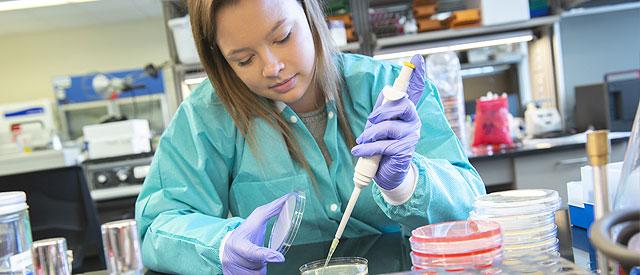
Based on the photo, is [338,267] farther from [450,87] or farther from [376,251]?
[450,87]

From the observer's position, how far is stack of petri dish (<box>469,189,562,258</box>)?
2.63ft

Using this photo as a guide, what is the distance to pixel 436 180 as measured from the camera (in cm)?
105

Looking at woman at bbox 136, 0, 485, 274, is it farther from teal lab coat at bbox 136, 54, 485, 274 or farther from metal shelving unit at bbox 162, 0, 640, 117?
metal shelving unit at bbox 162, 0, 640, 117

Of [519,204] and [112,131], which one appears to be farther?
[112,131]

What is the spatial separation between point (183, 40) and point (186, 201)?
2777 millimetres

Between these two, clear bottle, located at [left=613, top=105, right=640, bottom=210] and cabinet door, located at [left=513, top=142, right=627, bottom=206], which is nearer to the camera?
clear bottle, located at [left=613, top=105, right=640, bottom=210]

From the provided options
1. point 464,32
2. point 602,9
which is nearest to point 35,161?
point 464,32

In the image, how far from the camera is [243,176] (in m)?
1.31

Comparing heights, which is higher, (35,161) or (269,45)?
(269,45)

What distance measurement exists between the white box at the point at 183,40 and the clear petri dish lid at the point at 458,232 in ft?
10.4

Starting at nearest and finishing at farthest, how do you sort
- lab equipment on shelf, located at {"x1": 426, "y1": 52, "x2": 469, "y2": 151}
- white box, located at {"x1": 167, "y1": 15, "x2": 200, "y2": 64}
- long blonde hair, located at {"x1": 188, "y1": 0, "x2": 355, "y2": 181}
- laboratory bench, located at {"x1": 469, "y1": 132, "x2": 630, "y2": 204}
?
1. long blonde hair, located at {"x1": 188, "y1": 0, "x2": 355, "y2": 181}
2. laboratory bench, located at {"x1": 469, "y1": 132, "x2": 630, "y2": 204}
3. lab equipment on shelf, located at {"x1": 426, "y1": 52, "x2": 469, "y2": 151}
4. white box, located at {"x1": 167, "y1": 15, "x2": 200, "y2": 64}

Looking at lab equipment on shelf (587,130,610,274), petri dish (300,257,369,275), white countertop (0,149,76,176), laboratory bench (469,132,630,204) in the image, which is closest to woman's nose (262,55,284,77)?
petri dish (300,257,369,275)

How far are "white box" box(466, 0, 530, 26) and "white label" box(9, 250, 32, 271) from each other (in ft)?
11.3

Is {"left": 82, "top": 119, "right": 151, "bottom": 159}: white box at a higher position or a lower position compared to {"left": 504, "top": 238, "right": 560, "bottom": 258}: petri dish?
higher
